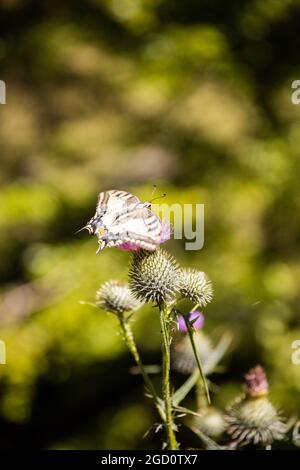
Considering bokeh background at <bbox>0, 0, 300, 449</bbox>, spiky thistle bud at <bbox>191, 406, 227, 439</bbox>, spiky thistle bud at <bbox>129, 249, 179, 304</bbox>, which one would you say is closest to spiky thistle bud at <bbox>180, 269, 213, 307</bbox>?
spiky thistle bud at <bbox>129, 249, 179, 304</bbox>

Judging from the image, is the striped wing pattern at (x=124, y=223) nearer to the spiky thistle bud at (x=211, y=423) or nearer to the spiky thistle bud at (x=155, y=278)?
the spiky thistle bud at (x=155, y=278)

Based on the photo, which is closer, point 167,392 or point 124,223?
point 167,392

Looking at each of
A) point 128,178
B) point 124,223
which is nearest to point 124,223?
point 124,223

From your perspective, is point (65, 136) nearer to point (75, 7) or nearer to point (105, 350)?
point (75, 7)

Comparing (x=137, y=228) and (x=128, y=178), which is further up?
(x=128, y=178)

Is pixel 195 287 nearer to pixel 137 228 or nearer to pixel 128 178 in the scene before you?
pixel 137 228

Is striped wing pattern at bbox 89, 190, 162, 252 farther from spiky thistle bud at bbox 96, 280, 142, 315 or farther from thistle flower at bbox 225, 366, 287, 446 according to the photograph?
thistle flower at bbox 225, 366, 287, 446

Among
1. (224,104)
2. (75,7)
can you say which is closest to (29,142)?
(75,7)
